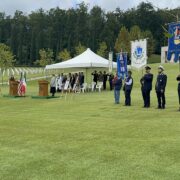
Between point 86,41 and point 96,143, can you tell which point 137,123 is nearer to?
point 96,143

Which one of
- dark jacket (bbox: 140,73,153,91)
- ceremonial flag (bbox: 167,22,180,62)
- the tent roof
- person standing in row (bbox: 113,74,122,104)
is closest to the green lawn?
ceremonial flag (bbox: 167,22,180,62)

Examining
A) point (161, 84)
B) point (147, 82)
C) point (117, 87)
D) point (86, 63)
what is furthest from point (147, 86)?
point (86, 63)

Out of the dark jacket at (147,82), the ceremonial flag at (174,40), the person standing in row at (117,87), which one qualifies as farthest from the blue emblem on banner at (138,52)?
the ceremonial flag at (174,40)

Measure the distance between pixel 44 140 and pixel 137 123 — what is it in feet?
13.2

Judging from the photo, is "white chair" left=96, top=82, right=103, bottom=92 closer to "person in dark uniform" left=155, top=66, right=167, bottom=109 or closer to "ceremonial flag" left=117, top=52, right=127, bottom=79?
"ceremonial flag" left=117, top=52, right=127, bottom=79

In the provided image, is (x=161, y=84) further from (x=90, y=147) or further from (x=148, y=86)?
→ (x=90, y=147)

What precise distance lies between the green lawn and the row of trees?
3625 inches

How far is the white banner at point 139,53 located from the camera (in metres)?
24.0

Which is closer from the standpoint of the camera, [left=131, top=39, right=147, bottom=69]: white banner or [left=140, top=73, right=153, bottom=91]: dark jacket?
[left=140, top=73, right=153, bottom=91]: dark jacket

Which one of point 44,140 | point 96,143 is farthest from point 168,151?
point 44,140

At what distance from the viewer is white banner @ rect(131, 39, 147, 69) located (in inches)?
946

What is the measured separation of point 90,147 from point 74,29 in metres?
105

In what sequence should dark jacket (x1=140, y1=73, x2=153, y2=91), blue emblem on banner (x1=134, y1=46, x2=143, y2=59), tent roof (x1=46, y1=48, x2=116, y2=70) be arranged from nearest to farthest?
dark jacket (x1=140, y1=73, x2=153, y2=91) → blue emblem on banner (x1=134, y1=46, x2=143, y2=59) → tent roof (x1=46, y1=48, x2=116, y2=70)

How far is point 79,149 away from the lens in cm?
965
